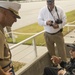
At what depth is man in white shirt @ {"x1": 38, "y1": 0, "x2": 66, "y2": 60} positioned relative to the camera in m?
3.94

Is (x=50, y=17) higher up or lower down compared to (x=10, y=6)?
lower down

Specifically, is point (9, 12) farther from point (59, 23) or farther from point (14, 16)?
point (59, 23)

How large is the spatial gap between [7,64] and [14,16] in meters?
0.49

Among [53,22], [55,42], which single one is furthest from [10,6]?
[55,42]

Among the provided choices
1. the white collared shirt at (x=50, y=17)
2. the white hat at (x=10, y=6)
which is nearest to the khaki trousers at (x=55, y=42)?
the white collared shirt at (x=50, y=17)

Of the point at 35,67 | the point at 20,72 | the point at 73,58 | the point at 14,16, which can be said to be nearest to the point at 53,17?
the point at 35,67

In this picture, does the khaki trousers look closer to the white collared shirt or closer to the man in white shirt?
the man in white shirt

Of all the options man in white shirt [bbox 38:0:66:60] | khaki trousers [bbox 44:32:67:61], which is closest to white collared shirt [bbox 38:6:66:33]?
man in white shirt [bbox 38:0:66:60]

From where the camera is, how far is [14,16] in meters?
1.98

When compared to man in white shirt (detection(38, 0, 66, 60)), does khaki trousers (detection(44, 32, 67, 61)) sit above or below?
below

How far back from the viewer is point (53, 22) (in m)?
3.96

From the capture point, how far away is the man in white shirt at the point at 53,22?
12.9 feet

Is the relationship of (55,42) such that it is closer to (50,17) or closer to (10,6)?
(50,17)

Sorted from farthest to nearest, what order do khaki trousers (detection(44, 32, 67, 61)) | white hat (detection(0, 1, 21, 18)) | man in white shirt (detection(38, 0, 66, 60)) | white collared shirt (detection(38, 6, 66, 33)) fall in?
khaki trousers (detection(44, 32, 67, 61)) < white collared shirt (detection(38, 6, 66, 33)) < man in white shirt (detection(38, 0, 66, 60)) < white hat (detection(0, 1, 21, 18))
